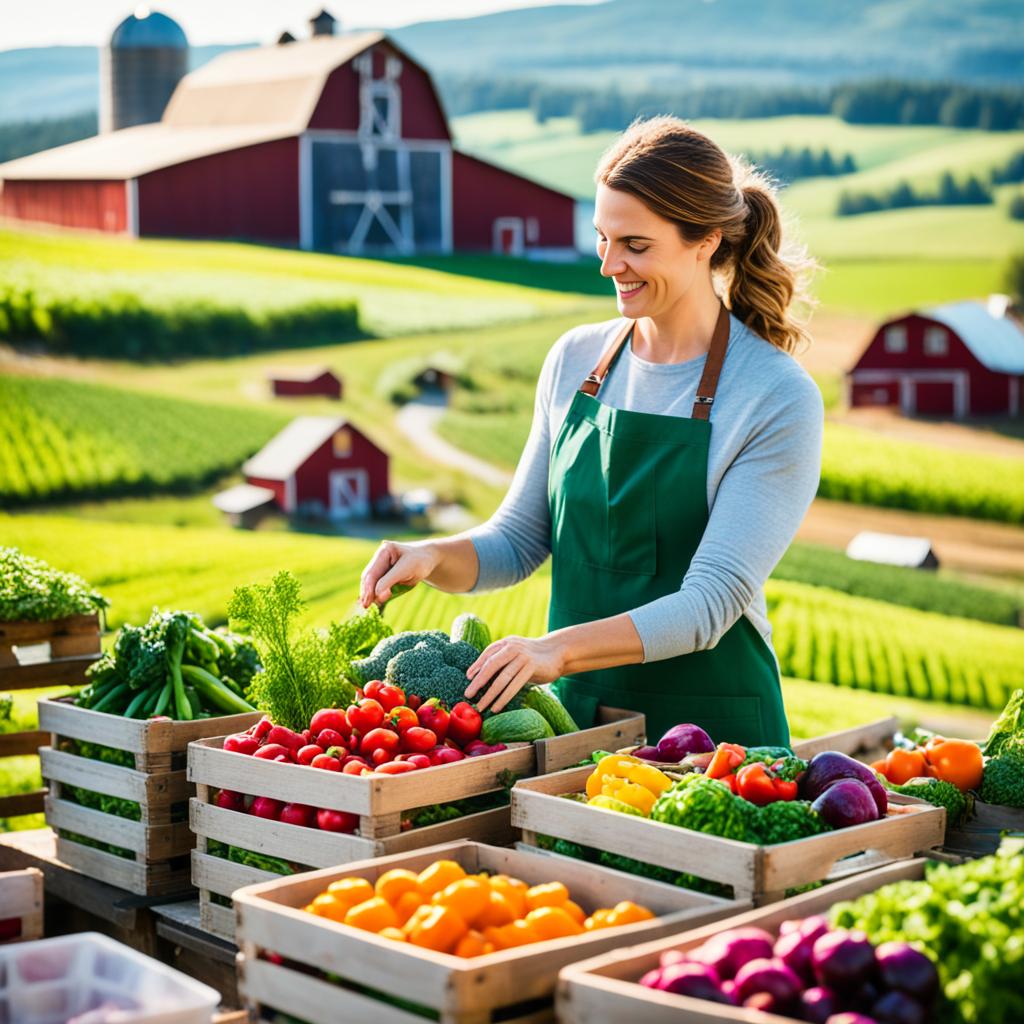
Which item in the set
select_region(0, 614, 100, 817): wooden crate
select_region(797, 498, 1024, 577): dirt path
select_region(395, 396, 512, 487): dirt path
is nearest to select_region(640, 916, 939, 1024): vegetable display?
select_region(0, 614, 100, 817): wooden crate

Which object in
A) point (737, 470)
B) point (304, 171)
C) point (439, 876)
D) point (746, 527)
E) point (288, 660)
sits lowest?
point (439, 876)

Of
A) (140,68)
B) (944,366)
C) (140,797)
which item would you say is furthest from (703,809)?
(944,366)

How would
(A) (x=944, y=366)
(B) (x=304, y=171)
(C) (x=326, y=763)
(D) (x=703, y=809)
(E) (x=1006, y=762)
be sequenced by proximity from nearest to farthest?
(D) (x=703, y=809) < (C) (x=326, y=763) < (E) (x=1006, y=762) < (B) (x=304, y=171) < (A) (x=944, y=366)

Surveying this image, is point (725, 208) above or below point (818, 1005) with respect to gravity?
above

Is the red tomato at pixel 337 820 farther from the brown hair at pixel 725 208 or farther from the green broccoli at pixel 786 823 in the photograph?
the brown hair at pixel 725 208

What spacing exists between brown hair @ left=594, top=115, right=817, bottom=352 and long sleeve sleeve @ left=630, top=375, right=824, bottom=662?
27 centimetres

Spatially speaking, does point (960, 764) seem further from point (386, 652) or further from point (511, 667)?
point (386, 652)

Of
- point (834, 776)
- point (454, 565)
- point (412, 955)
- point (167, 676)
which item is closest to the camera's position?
point (412, 955)

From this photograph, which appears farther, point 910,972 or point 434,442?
point 434,442

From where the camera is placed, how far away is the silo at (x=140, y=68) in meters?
8.82

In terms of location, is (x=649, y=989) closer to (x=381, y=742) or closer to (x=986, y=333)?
(x=381, y=742)

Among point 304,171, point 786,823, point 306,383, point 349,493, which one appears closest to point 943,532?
point 349,493

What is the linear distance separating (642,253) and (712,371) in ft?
1.09

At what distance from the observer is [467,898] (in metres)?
2.21
